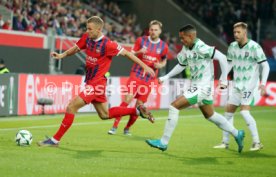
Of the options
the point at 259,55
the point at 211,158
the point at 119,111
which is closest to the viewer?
the point at 211,158

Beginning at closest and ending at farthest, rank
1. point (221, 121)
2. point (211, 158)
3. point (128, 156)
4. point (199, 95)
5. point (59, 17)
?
point (128, 156)
point (211, 158)
point (199, 95)
point (221, 121)
point (59, 17)

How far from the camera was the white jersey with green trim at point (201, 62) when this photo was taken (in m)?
11.9

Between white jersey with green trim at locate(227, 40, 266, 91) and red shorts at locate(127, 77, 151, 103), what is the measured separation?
10.5 ft

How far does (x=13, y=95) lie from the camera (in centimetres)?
2083

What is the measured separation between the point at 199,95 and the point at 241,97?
1.71 m

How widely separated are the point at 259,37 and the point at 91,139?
25.7 meters

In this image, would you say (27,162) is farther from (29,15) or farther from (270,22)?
(270,22)

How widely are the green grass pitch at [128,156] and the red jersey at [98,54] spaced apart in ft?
4.43

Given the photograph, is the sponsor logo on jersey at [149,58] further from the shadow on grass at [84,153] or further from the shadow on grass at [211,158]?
the shadow on grass at [84,153]

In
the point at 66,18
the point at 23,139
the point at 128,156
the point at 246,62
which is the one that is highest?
the point at 66,18

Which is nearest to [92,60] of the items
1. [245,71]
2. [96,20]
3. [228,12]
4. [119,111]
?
[96,20]

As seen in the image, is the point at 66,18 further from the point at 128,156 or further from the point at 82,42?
the point at 128,156

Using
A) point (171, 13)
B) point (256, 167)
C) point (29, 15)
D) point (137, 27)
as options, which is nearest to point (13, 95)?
point (29, 15)

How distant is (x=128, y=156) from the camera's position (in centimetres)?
1166
